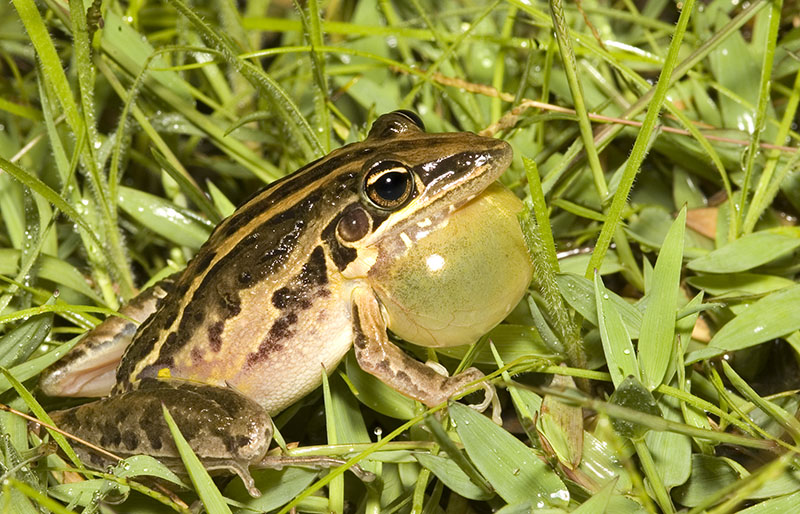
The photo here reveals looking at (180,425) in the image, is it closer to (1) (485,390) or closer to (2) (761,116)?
(1) (485,390)

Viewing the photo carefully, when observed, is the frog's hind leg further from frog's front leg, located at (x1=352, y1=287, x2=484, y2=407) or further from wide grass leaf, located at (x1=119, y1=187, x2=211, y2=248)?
frog's front leg, located at (x1=352, y1=287, x2=484, y2=407)

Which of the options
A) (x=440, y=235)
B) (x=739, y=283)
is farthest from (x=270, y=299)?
(x=739, y=283)

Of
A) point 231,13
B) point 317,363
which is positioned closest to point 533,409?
point 317,363

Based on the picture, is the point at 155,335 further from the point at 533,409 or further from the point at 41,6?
the point at 41,6

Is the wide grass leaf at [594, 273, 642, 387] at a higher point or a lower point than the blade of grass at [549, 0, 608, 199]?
lower

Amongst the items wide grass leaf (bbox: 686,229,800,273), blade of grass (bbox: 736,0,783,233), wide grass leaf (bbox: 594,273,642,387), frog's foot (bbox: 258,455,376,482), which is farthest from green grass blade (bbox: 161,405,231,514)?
blade of grass (bbox: 736,0,783,233)

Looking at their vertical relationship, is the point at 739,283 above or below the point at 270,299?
below
